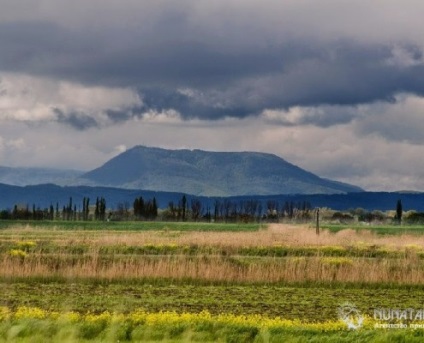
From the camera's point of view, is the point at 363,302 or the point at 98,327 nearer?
the point at 98,327

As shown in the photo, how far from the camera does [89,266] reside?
37094 millimetres

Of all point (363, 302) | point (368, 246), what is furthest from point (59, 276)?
point (368, 246)

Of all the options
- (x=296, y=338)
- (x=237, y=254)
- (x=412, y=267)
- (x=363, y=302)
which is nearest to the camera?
(x=296, y=338)

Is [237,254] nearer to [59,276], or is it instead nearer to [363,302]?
[59,276]

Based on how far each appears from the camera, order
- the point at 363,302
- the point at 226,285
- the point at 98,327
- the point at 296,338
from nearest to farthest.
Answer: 1. the point at 296,338
2. the point at 98,327
3. the point at 363,302
4. the point at 226,285

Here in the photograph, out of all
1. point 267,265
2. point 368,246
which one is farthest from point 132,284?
point 368,246

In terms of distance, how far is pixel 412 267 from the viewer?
130 feet

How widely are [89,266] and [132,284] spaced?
396 centimetres
